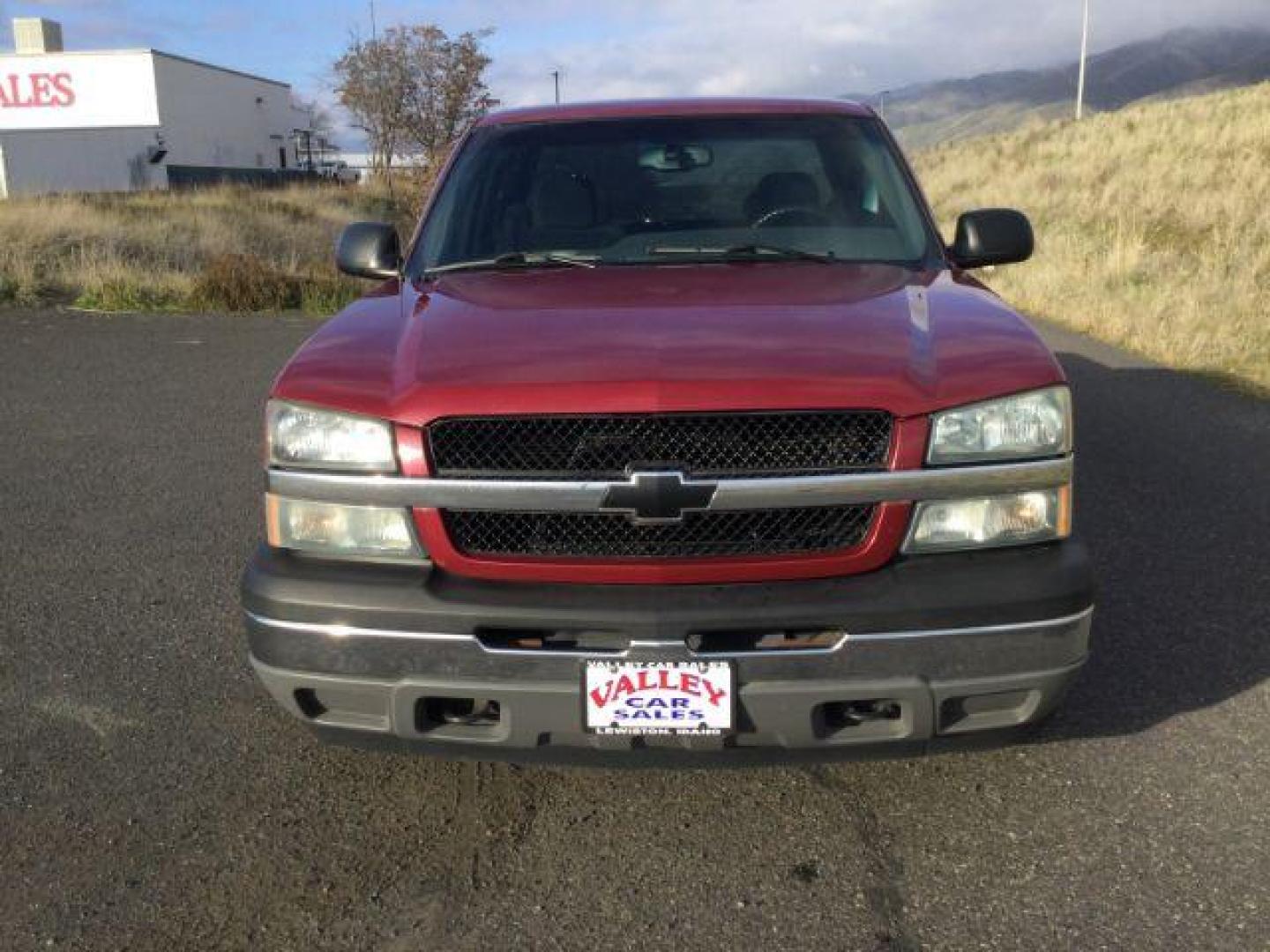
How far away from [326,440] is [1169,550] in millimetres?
3658

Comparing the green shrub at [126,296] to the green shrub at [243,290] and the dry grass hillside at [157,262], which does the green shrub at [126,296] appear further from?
the green shrub at [243,290]

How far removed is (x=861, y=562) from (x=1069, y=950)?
0.91 meters

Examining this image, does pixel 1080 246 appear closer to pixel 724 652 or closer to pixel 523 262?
pixel 523 262

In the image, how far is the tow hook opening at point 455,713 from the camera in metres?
2.62

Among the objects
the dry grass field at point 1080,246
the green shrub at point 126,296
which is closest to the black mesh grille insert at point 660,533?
the dry grass field at point 1080,246

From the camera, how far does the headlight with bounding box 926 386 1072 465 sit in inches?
104

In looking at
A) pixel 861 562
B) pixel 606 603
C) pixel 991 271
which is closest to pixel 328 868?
pixel 606 603

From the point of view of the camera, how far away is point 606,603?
8.23 feet

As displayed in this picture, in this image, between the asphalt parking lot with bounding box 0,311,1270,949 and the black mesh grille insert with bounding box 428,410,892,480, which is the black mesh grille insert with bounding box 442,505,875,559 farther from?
the asphalt parking lot with bounding box 0,311,1270,949

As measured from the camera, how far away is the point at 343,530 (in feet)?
8.86

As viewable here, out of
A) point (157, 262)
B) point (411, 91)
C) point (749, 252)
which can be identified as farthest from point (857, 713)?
point (411, 91)

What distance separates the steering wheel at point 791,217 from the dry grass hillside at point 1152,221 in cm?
567

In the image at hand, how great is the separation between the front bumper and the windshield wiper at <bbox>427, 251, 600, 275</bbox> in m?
1.38

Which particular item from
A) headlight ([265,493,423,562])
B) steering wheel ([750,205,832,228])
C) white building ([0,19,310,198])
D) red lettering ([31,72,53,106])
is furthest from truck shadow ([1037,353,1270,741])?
red lettering ([31,72,53,106])
